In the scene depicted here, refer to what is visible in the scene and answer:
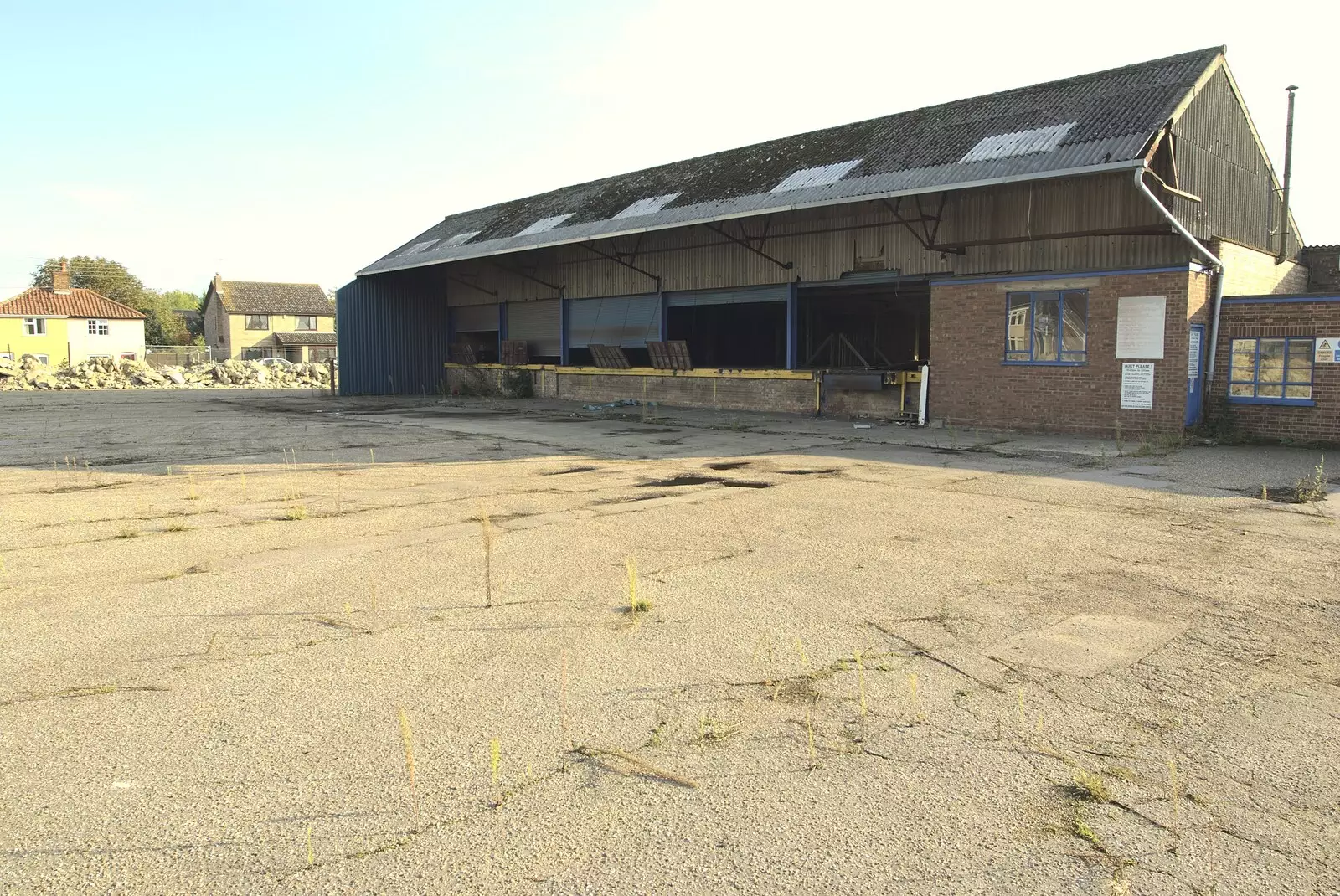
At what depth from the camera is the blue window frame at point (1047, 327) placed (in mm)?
16188

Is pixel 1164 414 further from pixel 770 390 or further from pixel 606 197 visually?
pixel 606 197

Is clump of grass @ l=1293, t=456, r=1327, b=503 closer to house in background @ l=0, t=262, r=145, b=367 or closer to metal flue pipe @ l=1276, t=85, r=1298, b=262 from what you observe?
metal flue pipe @ l=1276, t=85, r=1298, b=262

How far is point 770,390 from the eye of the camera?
72.2 feet

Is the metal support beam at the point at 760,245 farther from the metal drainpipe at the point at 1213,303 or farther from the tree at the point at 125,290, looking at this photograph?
the tree at the point at 125,290

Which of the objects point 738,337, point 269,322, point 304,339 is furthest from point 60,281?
point 738,337

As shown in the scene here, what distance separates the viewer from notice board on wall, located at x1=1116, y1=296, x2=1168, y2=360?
15.1 metres

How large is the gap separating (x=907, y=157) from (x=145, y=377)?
40938 millimetres

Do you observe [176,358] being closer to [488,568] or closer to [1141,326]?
[1141,326]

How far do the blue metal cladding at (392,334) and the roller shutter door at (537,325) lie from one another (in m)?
4.00

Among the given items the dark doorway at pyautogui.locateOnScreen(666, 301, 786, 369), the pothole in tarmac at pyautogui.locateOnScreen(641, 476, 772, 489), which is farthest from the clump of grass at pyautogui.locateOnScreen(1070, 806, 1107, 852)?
the dark doorway at pyautogui.locateOnScreen(666, 301, 786, 369)

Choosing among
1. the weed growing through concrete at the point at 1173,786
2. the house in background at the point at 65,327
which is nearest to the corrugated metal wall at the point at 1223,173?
the weed growing through concrete at the point at 1173,786

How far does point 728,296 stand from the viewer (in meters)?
23.5

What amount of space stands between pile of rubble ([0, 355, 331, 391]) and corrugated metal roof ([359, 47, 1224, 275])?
21054mm

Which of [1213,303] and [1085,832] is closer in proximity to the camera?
[1085,832]
